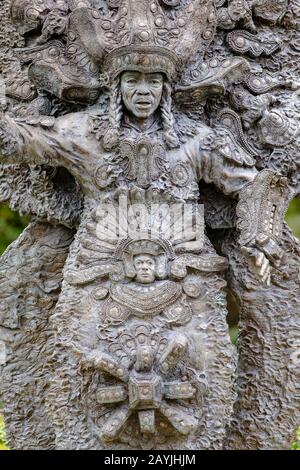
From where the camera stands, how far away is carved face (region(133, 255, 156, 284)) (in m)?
3.87

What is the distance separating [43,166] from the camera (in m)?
4.26

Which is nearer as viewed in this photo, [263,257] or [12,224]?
[263,257]

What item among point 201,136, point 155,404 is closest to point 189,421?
A: point 155,404

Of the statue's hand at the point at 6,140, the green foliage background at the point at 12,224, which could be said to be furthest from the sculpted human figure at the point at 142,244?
the green foliage background at the point at 12,224

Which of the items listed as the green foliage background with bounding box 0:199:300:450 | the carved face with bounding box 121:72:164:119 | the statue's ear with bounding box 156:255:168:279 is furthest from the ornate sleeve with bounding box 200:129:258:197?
the green foliage background with bounding box 0:199:300:450

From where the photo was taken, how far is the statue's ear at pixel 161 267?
3889 mm

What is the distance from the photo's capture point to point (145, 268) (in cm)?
388

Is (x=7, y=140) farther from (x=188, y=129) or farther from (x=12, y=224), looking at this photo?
(x=12, y=224)

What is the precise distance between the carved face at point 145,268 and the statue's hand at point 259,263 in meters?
0.34

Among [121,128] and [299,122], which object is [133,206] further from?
[299,122]

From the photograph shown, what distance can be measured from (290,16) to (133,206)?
43.4 inches

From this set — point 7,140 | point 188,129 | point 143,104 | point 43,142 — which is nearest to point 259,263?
point 188,129

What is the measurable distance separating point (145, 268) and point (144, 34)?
0.86m

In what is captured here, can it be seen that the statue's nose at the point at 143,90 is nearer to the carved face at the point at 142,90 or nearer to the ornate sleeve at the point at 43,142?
the carved face at the point at 142,90
